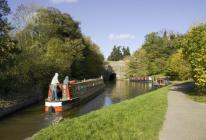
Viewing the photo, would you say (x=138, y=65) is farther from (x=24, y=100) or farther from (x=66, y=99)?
(x=24, y=100)

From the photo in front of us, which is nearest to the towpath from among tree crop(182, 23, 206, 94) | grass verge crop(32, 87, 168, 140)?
grass verge crop(32, 87, 168, 140)

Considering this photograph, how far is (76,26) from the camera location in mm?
62594

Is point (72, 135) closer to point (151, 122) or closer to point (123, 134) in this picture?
point (123, 134)

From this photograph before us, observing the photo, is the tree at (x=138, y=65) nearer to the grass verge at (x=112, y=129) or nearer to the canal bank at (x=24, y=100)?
the canal bank at (x=24, y=100)

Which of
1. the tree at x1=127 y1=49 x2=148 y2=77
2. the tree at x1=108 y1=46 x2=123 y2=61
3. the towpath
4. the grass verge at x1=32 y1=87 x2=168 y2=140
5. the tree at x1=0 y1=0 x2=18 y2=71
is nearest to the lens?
the grass verge at x1=32 y1=87 x2=168 y2=140

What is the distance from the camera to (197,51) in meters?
27.2

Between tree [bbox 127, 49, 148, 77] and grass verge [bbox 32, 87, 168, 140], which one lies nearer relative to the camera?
grass verge [bbox 32, 87, 168, 140]

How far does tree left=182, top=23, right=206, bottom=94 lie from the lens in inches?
1029

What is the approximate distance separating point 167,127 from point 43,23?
40.9 meters

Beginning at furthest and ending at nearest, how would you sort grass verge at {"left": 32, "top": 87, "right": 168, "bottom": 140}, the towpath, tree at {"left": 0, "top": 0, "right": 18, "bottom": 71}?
tree at {"left": 0, "top": 0, "right": 18, "bottom": 71} < the towpath < grass verge at {"left": 32, "top": 87, "right": 168, "bottom": 140}

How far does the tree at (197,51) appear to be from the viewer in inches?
1029

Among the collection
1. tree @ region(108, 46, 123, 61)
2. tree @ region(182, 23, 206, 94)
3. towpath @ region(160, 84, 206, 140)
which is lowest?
towpath @ region(160, 84, 206, 140)

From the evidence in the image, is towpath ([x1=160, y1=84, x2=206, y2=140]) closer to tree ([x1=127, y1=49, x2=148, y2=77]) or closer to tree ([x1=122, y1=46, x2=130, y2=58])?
tree ([x1=127, y1=49, x2=148, y2=77])

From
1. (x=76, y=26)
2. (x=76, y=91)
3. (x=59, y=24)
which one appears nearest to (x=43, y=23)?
(x=59, y=24)
